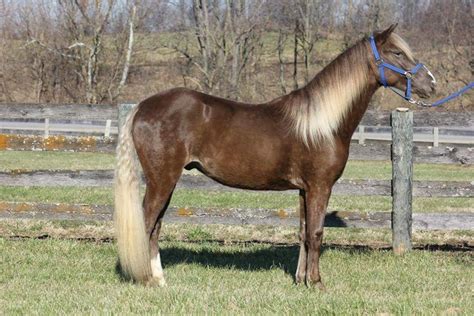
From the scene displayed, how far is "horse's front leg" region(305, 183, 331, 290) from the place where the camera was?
6062mm

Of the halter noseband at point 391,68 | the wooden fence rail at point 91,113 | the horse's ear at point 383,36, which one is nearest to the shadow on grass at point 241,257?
the wooden fence rail at point 91,113

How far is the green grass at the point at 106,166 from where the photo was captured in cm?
1642

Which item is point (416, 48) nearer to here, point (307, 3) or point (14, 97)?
point (307, 3)

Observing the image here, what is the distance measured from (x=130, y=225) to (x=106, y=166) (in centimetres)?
1226

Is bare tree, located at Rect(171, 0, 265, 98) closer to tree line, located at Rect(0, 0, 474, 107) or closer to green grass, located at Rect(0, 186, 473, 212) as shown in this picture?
tree line, located at Rect(0, 0, 474, 107)

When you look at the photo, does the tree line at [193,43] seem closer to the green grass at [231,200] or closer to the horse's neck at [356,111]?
the green grass at [231,200]

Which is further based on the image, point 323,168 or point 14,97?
point 14,97

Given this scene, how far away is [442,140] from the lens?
23875 millimetres

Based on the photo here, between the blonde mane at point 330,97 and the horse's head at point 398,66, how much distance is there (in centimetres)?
3

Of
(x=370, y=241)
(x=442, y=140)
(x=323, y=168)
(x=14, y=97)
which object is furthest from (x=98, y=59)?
(x=323, y=168)

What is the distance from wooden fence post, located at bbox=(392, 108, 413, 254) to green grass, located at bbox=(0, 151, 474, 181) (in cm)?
774

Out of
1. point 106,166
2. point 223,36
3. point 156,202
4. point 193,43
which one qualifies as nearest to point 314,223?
point 156,202

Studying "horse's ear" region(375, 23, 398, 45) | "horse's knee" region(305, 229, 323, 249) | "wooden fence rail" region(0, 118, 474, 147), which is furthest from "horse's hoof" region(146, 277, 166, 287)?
"wooden fence rail" region(0, 118, 474, 147)

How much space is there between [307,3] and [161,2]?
8.79 meters
